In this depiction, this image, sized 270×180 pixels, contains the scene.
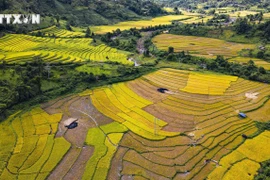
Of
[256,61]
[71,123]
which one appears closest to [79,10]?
[256,61]

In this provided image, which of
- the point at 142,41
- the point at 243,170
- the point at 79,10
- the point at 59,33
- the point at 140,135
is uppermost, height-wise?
the point at 79,10

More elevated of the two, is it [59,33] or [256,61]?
[59,33]

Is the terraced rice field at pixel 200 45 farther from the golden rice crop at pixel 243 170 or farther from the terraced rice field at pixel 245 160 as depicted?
the golden rice crop at pixel 243 170

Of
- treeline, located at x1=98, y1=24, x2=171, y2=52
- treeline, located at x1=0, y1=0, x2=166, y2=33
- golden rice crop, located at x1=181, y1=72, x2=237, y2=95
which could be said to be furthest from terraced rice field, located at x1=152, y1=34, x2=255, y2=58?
treeline, located at x1=0, y1=0, x2=166, y2=33

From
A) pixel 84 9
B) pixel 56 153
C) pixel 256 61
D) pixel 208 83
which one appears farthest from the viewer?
pixel 84 9

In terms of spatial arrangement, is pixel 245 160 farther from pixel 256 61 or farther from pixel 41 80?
pixel 256 61

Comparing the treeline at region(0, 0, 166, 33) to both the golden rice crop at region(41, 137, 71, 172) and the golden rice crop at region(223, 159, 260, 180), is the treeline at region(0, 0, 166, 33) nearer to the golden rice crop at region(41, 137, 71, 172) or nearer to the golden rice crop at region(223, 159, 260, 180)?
A: the golden rice crop at region(41, 137, 71, 172)
